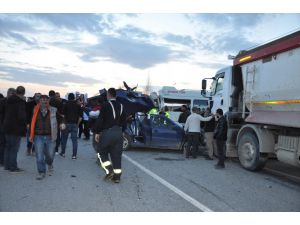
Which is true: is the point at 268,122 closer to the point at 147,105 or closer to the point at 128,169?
the point at 128,169

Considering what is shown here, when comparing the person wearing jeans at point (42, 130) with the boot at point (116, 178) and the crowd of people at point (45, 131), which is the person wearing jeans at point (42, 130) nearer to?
the crowd of people at point (45, 131)

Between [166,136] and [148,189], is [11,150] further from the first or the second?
[166,136]

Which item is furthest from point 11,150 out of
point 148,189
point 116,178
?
point 148,189

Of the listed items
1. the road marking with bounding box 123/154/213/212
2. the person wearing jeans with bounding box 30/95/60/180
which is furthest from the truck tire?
the person wearing jeans with bounding box 30/95/60/180

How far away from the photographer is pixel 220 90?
11.4 meters

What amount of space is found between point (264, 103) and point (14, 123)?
19.3 feet

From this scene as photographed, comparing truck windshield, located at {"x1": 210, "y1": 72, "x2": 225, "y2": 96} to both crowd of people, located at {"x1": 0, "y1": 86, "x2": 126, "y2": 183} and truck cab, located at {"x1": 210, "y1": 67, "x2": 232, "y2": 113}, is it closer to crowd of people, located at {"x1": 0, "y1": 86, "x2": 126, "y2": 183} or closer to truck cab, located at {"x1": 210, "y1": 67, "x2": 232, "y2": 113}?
truck cab, located at {"x1": 210, "y1": 67, "x2": 232, "y2": 113}

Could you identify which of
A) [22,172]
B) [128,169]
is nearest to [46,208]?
[22,172]

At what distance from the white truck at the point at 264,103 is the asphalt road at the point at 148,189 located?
68cm

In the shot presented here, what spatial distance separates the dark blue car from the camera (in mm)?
12102

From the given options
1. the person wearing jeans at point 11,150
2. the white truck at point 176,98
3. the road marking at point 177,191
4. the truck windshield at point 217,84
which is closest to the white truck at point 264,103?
the truck windshield at point 217,84

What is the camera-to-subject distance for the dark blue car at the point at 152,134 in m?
12.1

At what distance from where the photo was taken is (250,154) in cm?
926

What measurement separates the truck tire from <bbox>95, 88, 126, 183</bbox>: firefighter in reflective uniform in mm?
3688
